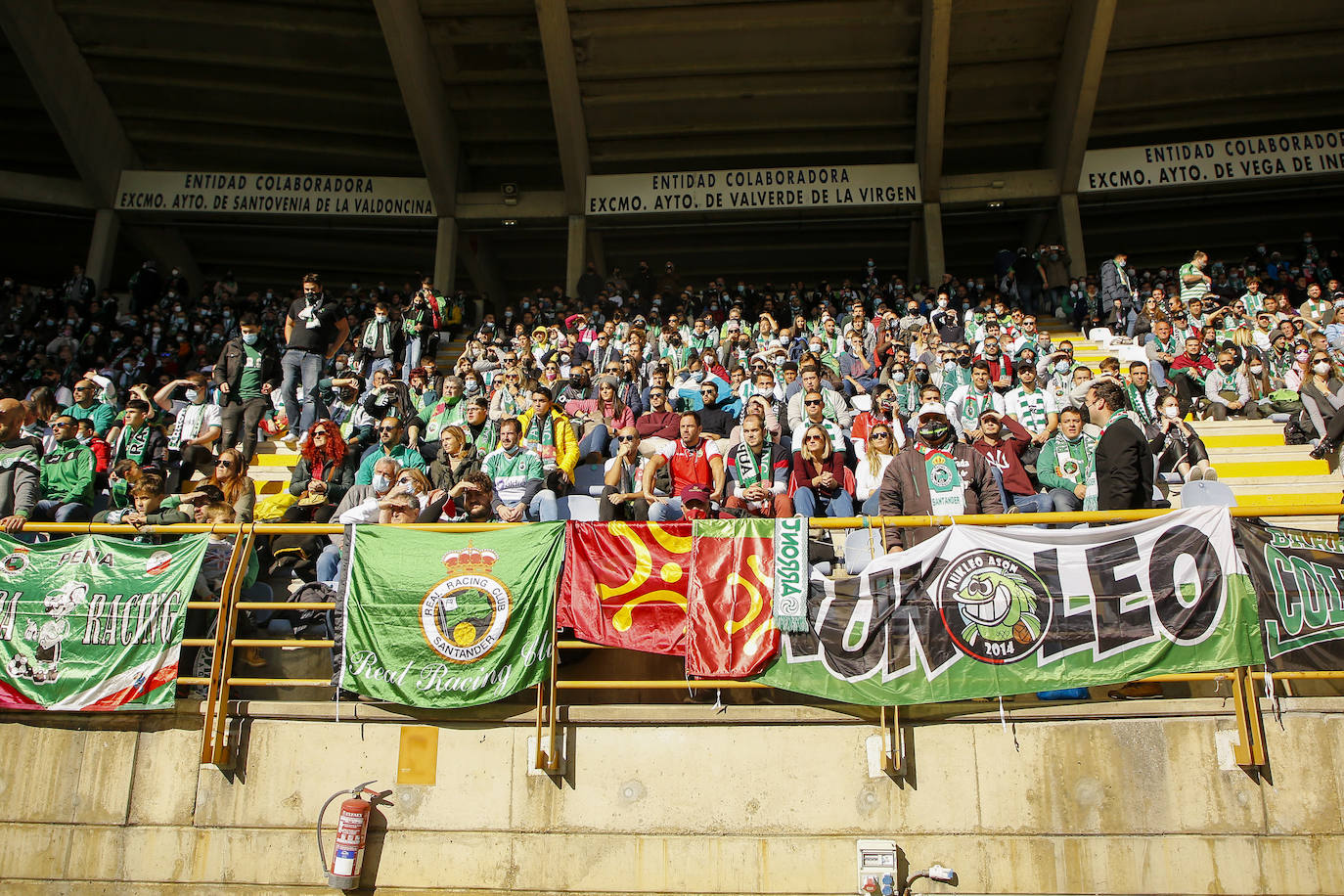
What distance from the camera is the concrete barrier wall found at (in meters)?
5.38

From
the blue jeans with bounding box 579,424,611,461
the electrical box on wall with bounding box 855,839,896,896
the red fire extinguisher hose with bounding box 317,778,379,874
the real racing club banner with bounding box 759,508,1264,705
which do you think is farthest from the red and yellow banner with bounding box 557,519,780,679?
the blue jeans with bounding box 579,424,611,461

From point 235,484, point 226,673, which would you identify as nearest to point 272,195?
point 235,484

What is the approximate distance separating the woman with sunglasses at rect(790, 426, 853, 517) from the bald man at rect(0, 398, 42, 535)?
20.7 feet

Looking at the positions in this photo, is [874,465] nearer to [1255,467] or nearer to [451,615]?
[451,615]

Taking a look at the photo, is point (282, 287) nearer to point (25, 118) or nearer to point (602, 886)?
point (25, 118)

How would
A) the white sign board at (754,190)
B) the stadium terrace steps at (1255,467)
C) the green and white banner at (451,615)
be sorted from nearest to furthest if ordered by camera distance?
the green and white banner at (451,615) → the stadium terrace steps at (1255,467) → the white sign board at (754,190)

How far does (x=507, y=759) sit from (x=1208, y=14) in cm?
1889

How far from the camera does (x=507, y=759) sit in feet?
19.5

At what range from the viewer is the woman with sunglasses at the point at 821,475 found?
26.5 feet

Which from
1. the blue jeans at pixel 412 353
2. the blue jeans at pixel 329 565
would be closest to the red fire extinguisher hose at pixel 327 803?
the blue jeans at pixel 329 565

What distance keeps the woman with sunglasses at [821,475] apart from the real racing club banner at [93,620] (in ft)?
15.1

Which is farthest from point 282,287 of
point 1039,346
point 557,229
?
point 1039,346

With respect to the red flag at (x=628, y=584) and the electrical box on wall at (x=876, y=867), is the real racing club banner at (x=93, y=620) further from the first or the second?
the electrical box on wall at (x=876, y=867)

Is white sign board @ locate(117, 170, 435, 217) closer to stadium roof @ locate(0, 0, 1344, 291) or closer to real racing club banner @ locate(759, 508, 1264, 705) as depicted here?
stadium roof @ locate(0, 0, 1344, 291)
